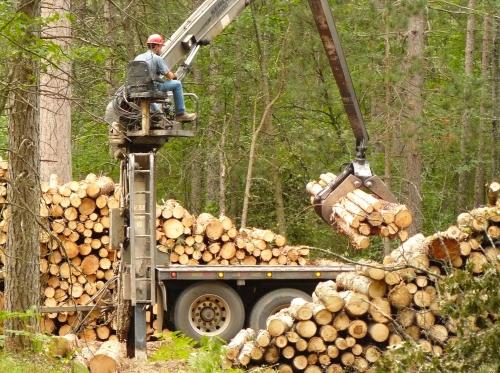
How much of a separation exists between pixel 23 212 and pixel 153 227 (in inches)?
93.8

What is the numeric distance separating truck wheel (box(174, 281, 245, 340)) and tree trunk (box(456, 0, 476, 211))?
34.8 feet

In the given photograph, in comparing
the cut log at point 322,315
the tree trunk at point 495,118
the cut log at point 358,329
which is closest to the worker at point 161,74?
the cut log at point 322,315

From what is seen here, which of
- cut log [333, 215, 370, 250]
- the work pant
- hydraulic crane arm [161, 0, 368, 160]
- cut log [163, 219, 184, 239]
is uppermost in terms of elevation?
hydraulic crane arm [161, 0, 368, 160]

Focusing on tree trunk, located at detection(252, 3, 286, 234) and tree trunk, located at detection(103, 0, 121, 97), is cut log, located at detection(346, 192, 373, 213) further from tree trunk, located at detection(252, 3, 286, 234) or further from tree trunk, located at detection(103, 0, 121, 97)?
tree trunk, located at detection(252, 3, 286, 234)

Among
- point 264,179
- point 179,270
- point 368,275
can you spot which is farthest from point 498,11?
point 368,275

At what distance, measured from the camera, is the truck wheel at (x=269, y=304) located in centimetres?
1559

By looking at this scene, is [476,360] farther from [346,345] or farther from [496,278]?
[346,345]

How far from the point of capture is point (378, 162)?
81.5 ft

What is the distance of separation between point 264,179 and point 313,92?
2292 mm

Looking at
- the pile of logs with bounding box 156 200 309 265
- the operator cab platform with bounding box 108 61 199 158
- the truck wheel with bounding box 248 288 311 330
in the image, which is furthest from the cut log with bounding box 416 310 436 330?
the pile of logs with bounding box 156 200 309 265

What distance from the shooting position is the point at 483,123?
90.5 feet

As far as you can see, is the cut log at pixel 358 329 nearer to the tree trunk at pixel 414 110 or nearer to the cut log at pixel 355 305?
the cut log at pixel 355 305

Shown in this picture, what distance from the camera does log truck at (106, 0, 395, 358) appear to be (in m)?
13.0

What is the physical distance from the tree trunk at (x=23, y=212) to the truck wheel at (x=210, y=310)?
4.14 metres
